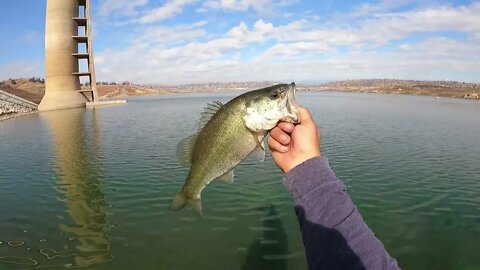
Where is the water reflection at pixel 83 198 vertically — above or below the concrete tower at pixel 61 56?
below

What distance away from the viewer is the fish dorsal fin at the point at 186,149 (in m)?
5.10

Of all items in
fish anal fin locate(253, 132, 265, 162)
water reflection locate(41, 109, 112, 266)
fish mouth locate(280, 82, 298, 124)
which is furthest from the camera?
water reflection locate(41, 109, 112, 266)

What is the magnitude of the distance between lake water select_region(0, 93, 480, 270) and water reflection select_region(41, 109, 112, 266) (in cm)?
4

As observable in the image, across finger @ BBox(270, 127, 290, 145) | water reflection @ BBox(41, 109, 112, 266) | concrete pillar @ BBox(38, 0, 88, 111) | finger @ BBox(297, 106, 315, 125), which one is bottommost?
water reflection @ BBox(41, 109, 112, 266)

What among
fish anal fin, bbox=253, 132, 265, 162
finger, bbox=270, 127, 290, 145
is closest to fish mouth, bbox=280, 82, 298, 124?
finger, bbox=270, 127, 290, 145

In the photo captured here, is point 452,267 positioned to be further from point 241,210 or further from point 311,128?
point 311,128

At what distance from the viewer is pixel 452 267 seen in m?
10.4

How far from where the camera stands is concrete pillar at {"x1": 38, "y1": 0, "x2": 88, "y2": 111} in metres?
68.8

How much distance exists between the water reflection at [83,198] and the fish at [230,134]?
7299mm

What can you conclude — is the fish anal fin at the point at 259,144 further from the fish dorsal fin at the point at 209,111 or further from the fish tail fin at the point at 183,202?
the fish tail fin at the point at 183,202

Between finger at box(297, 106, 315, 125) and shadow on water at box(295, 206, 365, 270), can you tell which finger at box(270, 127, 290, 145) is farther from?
shadow on water at box(295, 206, 365, 270)

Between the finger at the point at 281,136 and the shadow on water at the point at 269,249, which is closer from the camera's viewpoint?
the finger at the point at 281,136

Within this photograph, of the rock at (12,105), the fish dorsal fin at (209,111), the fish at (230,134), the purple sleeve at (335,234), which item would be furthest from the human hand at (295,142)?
the rock at (12,105)

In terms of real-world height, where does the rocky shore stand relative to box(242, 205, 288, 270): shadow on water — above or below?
above
